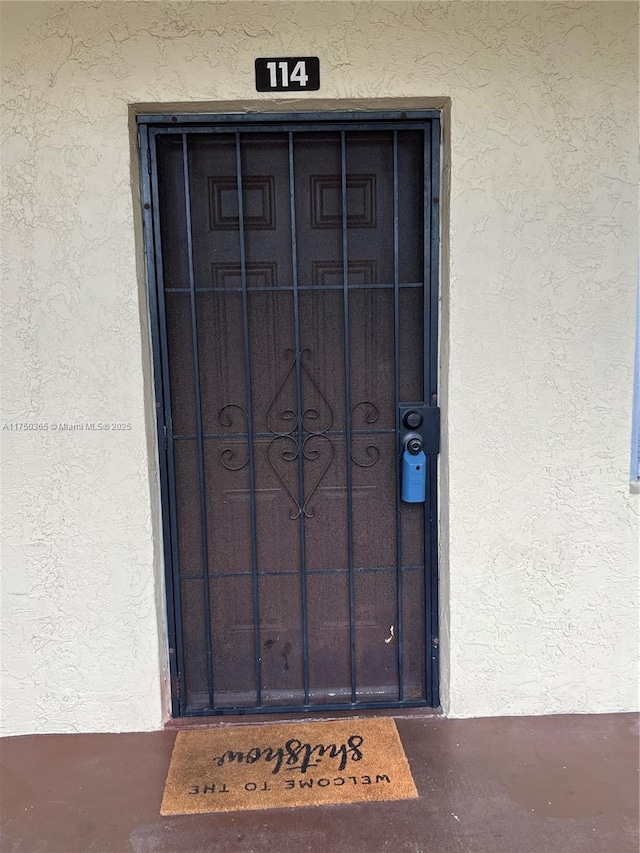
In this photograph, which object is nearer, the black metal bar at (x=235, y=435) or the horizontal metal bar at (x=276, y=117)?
the horizontal metal bar at (x=276, y=117)

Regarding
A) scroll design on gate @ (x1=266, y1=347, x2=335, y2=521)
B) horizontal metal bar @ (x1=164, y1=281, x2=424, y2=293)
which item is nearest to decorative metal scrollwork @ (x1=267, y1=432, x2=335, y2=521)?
scroll design on gate @ (x1=266, y1=347, x2=335, y2=521)

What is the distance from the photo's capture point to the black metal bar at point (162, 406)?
2.51 metres

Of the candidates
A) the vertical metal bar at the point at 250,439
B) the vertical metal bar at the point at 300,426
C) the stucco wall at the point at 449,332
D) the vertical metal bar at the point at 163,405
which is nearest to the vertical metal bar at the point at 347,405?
the vertical metal bar at the point at 300,426

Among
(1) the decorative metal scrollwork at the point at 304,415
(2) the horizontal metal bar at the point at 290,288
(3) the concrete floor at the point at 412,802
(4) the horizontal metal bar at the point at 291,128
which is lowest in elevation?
(3) the concrete floor at the point at 412,802

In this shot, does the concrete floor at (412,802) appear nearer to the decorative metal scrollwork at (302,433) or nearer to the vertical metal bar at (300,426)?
the vertical metal bar at (300,426)

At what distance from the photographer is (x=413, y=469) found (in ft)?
8.64

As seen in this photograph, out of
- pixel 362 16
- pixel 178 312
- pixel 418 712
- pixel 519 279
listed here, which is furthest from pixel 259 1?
pixel 418 712

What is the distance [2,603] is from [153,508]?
29.9 inches

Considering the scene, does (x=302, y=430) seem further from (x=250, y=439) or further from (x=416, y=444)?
(x=416, y=444)

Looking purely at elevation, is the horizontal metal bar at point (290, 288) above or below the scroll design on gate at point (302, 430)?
above

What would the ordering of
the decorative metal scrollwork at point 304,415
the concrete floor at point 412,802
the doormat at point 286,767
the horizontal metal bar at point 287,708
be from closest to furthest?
the concrete floor at point 412,802, the doormat at point 286,767, the decorative metal scrollwork at point 304,415, the horizontal metal bar at point 287,708

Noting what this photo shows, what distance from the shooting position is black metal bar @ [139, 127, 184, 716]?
2512mm

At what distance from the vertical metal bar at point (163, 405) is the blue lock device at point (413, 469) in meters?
1.03

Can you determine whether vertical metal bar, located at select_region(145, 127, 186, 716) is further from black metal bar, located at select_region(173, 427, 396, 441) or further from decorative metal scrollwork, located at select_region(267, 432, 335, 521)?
decorative metal scrollwork, located at select_region(267, 432, 335, 521)
